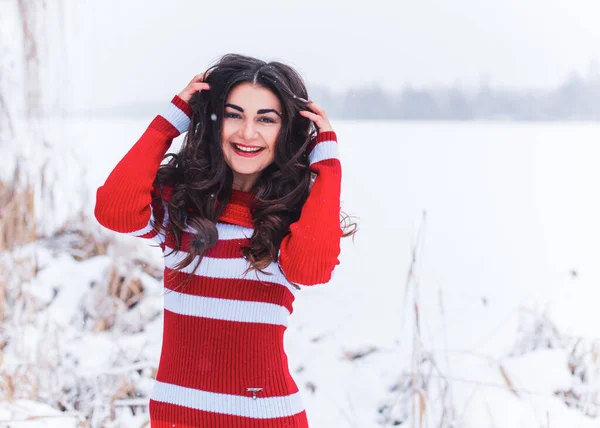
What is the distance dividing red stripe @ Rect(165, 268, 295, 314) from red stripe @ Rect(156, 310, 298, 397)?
53 millimetres

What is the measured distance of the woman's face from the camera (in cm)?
128

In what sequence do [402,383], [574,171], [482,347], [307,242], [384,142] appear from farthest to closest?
[384,142]
[574,171]
[482,347]
[402,383]
[307,242]

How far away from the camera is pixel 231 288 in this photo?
4.10 ft

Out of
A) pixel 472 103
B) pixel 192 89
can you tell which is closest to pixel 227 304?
pixel 192 89

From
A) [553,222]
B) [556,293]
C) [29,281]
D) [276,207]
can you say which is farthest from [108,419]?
[553,222]

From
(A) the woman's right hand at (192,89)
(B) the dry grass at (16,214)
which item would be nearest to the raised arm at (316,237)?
(A) the woman's right hand at (192,89)

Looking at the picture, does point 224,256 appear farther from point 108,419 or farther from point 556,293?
point 556,293

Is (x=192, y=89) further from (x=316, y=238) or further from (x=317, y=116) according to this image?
(x=316, y=238)

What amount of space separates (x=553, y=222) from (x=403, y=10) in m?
1.50

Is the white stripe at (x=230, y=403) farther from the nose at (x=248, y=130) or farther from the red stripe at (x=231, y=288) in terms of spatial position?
the nose at (x=248, y=130)

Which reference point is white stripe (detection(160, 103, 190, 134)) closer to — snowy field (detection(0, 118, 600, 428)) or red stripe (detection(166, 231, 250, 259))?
red stripe (detection(166, 231, 250, 259))

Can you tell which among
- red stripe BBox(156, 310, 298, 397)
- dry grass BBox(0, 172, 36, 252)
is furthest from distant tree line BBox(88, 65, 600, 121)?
red stripe BBox(156, 310, 298, 397)

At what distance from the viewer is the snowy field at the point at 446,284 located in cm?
230

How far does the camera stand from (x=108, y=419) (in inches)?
82.9
